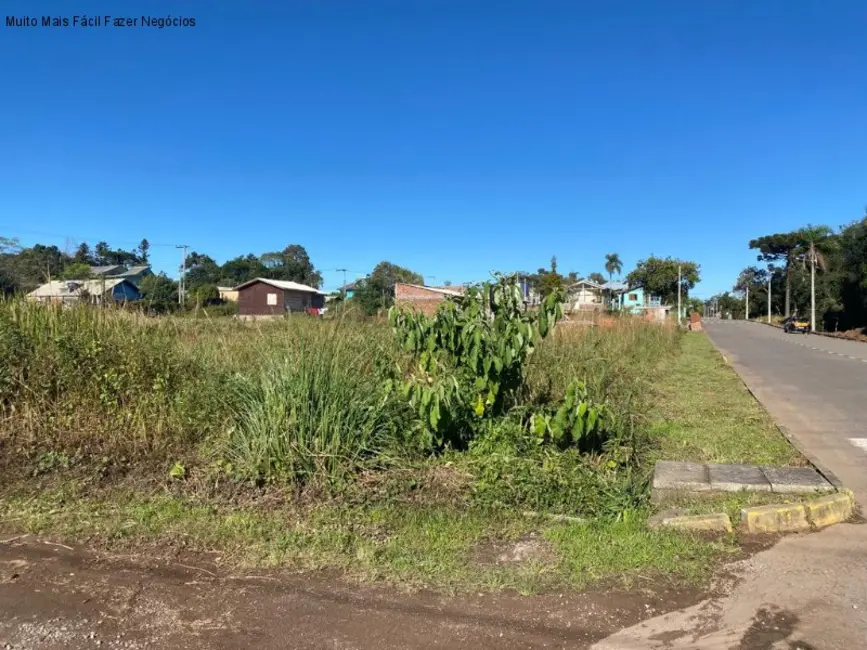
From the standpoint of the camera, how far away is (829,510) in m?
4.49

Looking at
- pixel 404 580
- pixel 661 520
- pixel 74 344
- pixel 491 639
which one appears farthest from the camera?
pixel 74 344

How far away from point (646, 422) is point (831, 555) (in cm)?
359

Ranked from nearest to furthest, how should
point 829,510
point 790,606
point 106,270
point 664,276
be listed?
point 790,606 < point 829,510 < point 106,270 < point 664,276

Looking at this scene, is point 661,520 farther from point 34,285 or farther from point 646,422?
point 34,285

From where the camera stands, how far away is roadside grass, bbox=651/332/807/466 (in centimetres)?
A: 606

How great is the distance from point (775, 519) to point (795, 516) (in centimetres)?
20

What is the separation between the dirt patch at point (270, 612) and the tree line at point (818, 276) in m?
44.6

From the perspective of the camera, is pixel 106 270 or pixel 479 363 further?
pixel 106 270

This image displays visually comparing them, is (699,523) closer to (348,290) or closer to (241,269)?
(348,290)

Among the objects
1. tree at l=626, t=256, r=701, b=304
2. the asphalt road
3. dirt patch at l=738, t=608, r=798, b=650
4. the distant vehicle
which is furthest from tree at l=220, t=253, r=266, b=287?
dirt patch at l=738, t=608, r=798, b=650

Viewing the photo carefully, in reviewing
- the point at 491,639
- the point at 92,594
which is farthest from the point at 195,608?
the point at 491,639

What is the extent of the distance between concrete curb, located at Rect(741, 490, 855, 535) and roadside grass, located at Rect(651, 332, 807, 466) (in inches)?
48.2

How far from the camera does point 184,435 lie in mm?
5672

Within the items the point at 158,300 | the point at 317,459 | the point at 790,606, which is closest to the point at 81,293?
the point at 158,300
